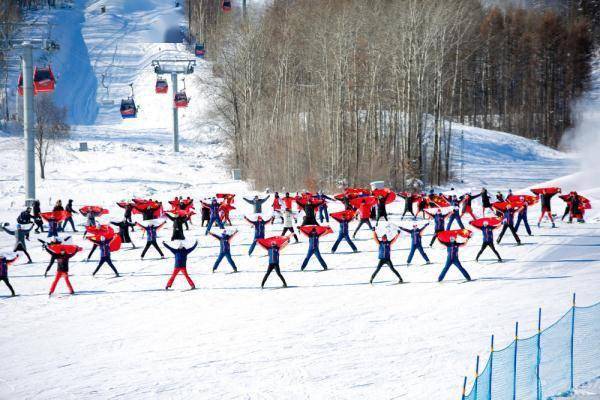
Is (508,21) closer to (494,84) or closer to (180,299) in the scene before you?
(494,84)

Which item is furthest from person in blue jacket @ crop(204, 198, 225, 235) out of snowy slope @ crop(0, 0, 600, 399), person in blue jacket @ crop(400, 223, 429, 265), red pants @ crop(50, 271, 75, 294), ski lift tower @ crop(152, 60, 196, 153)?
ski lift tower @ crop(152, 60, 196, 153)

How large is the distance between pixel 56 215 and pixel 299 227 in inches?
423

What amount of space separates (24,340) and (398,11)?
4042cm

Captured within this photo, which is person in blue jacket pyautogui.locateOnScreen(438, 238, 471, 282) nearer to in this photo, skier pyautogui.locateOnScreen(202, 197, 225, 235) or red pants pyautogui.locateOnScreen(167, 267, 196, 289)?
red pants pyautogui.locateOnScreen(167, 267, 196, 289)

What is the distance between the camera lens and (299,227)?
20750mm

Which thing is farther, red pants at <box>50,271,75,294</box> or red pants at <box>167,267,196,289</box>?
red pants at <box>167,267,196,289</box>

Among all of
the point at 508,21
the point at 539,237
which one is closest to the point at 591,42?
the point at 508,21

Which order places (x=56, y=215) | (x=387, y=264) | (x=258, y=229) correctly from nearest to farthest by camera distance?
(x=387, y=264) < (x=258, y=229) < (x=56, y=215)

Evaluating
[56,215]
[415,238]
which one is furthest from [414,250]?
[56,215]

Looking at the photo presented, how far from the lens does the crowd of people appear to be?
18.3 meters

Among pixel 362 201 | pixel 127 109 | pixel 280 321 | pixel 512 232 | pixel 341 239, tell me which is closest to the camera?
pixel 280 321

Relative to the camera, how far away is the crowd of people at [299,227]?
18281mm

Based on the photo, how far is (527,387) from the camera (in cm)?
986

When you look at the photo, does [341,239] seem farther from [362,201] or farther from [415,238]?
[362,201]
